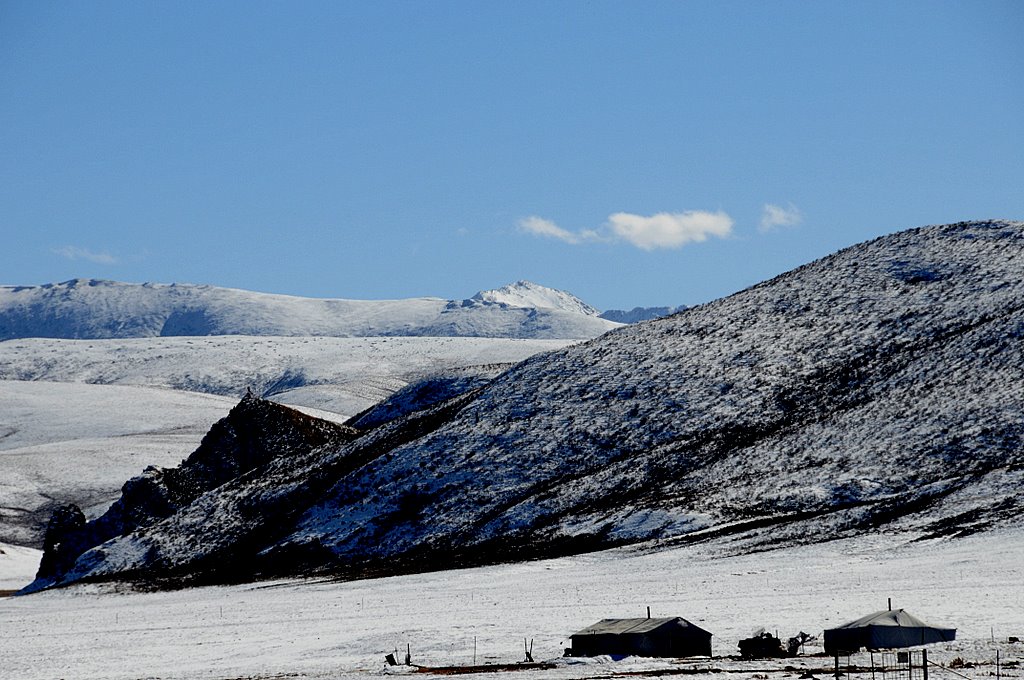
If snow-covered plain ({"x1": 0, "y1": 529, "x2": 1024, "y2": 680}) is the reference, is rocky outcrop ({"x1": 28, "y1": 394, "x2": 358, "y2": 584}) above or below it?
above

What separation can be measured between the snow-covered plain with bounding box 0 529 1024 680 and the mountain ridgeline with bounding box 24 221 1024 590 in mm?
6638

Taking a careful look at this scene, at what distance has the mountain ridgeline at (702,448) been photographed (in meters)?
88.0

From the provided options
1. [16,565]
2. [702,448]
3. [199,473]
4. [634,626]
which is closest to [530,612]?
[634,626]

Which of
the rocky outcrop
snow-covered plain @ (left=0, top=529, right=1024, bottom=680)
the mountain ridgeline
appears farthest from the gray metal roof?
the rocky outcrop

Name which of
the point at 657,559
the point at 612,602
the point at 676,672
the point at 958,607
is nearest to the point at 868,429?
the point at 657,559

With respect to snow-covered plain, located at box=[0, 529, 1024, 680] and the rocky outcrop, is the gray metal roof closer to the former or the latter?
snow-covered plain, located at box=[0, 529, 1024, 680]

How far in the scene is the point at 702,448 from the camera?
333 feet

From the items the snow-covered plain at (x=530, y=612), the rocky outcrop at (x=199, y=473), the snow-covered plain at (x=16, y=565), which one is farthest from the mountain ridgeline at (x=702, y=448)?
the snow-covered plain at (x=16, y=565)

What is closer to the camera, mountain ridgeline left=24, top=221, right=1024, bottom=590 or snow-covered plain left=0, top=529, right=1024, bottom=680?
snow-covered plain left=0, top=529, right=1024, bottom=680

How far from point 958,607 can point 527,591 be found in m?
24.9

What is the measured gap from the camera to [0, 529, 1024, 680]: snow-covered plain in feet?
153

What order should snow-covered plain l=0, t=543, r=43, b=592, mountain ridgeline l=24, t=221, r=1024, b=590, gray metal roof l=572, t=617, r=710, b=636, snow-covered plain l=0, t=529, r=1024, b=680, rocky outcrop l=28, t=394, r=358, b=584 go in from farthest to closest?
snow-covered plain l=0, t=543, r=43, b=592 → rocky outcrop l=28, t=394, r=358, b=584 → mountain ridgeline l=24, t=221, r=1024, b=590 → snow-covered plain l=0, t=529, r=1024, b=680 → gray metal roof l=572, t=617, r=710, b=636

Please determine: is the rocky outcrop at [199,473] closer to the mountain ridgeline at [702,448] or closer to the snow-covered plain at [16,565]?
the mountain ridgeline at [702,448]

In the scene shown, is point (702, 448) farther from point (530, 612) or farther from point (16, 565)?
point (16, 565)
